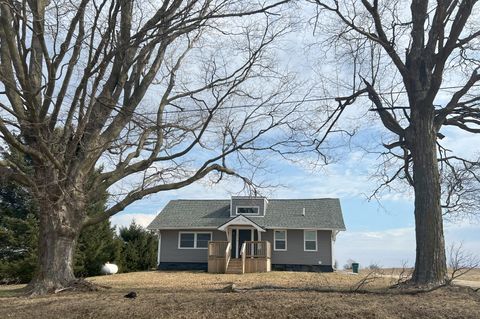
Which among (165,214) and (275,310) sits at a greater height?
(165,214)

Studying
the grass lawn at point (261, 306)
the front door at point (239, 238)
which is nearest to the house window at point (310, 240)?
the front door at point (239, 238)

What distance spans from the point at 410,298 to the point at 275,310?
283 centimetres

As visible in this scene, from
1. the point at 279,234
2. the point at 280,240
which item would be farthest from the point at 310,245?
the point at 279,234

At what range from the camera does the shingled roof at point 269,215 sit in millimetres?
30042

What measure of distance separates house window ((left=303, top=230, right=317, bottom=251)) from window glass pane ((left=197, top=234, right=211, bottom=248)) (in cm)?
594

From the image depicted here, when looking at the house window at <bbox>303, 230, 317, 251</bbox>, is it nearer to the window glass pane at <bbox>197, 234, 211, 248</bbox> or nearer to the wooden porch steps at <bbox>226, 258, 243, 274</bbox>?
the wooden porch steps at <bbox>226, 258, 243, 274</bbox>

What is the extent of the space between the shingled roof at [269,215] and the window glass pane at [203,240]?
2.76 feet

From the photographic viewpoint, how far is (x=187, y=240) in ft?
102

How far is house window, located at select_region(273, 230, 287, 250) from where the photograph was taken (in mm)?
30219

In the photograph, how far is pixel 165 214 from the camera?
32719 millimetres

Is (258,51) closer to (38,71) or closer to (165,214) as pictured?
(38,71)

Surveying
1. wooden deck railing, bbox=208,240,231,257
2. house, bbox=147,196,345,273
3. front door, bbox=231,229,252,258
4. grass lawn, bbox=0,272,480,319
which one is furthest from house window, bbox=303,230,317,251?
grass lawn, bbox=0,272,480,319

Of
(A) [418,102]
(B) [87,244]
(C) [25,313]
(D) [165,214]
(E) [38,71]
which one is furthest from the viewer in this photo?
(D) [165,214]

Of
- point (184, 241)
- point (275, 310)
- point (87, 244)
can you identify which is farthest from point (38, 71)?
point (184, 241)
